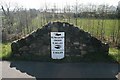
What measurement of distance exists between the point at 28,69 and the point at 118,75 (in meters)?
2.87

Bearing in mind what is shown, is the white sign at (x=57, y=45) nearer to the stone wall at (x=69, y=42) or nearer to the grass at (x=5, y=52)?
the stone wall at (x=69, y=42)

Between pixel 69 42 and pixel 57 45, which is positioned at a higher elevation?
pixel 69 42

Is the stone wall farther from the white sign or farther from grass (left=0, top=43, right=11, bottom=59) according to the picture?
grass (left=0, top=43, right=11, bottom=59)

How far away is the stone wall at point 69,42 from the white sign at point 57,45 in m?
0.15

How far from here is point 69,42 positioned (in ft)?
30.4

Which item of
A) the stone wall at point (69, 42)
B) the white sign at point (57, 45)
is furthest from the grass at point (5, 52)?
the white sign at point (57, 45)

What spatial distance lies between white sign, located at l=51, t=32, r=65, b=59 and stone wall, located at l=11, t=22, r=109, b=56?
15cm

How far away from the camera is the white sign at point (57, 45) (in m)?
9.13

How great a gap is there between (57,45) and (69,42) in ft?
1.56

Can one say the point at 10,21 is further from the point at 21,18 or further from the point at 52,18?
the point at 52,18

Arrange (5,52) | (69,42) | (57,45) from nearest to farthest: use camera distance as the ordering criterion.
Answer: (57,45) < (69,42) < (5,52)

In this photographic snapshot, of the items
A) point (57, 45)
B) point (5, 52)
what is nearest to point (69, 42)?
point (57, 45)

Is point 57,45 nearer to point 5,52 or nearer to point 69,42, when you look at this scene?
point 69,42

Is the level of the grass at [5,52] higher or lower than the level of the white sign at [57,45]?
lower
